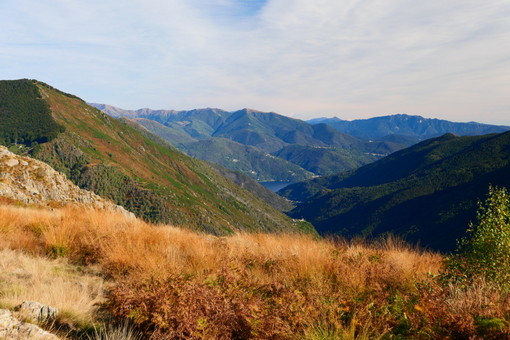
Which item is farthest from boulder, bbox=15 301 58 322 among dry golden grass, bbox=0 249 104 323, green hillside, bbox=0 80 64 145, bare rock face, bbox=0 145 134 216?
green hillside, bbox=0 80 64 145

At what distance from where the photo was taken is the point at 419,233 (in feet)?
641

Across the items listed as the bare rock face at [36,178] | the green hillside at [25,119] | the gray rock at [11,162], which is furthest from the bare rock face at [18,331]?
the green hillside at [25,119]

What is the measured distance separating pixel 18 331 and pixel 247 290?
3.24 meters

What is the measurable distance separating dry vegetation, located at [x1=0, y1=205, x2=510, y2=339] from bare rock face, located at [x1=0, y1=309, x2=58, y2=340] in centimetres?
86

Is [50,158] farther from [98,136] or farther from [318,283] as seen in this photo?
[318,283]

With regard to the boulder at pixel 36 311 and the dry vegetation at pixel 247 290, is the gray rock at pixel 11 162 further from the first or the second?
the boulder at pixel 36 311

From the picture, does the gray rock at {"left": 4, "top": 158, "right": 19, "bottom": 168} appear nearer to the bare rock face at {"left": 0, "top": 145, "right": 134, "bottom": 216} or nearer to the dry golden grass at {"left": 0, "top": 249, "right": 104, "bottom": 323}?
the bare rock face at {"left": 0, "top": 145, "right": 134, "bottom": 216}

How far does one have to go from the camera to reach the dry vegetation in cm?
394

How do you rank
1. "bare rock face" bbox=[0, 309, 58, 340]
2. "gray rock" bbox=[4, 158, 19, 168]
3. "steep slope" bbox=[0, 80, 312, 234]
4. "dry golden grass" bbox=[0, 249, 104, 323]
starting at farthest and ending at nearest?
"steep slope" bbox=[0, 80, 312, 234], "gray rock" bbox=[4, 158, 19, 168], "dry golden grass" bbox=[0, 249, 104, 323], "bare rock face" bbox=[0, 309, 58, 340]

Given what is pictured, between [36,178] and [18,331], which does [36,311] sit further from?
[36,178]

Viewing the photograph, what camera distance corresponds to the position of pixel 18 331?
333 cm

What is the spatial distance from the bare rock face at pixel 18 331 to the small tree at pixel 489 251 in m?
6.98

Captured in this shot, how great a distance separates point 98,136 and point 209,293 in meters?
207

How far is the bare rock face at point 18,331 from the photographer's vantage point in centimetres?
324
